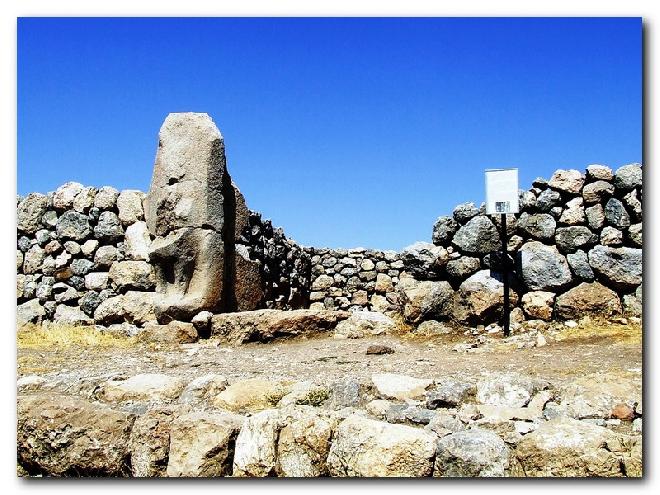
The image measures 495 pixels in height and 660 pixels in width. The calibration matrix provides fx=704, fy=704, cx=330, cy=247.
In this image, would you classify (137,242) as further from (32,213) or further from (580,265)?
(580,265)

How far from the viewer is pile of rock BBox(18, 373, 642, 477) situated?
144 inches

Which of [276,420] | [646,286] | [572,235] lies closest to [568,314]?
[572,235]

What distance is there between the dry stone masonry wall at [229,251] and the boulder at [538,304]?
0.01 metres

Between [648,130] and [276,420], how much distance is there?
2767mm

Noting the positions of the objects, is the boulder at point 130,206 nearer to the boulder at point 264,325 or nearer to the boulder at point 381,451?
the boulder at point 264,325

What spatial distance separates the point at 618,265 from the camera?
7.84 metres

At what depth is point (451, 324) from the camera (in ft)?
26.6

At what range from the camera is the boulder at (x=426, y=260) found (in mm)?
8383

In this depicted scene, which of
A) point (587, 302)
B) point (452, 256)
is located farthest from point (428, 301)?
point (587, 302)

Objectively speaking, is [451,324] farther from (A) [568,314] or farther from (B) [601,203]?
(B) [601,203]

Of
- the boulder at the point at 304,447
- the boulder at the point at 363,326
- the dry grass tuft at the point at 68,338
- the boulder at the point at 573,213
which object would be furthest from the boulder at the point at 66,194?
the boulder at the point at 304,447

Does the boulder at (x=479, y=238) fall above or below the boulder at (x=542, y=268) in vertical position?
above

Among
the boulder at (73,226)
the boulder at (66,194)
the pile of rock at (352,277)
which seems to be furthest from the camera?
the pile of rock at (352,277)

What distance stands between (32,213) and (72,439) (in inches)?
284
